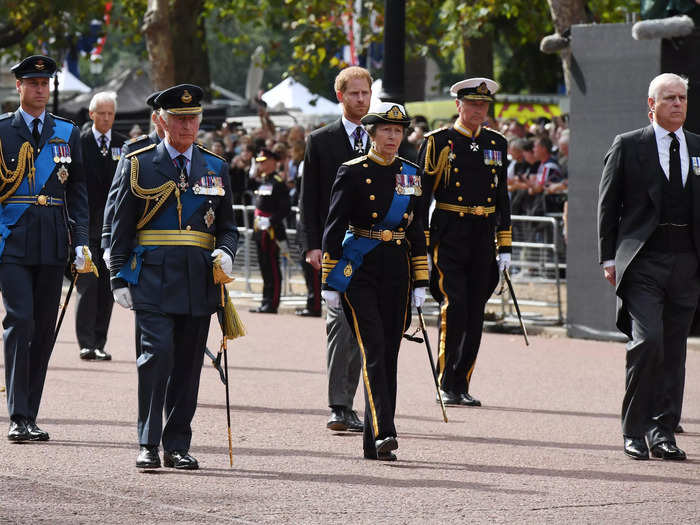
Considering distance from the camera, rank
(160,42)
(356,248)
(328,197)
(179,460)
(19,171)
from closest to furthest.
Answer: (179,460), (356,248), (19,171), (328,197), (160,42)

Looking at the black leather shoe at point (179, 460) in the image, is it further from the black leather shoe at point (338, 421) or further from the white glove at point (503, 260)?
the white glove at point (503, 260)

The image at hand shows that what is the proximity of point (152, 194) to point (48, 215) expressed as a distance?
1.37 metres

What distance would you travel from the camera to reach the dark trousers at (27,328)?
856cm

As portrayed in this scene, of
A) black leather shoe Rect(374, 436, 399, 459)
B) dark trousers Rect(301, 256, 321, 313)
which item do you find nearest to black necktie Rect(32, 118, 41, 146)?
black leather shoe Rect(374, 436, 399, 459)

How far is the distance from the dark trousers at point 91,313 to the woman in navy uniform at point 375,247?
4898mm

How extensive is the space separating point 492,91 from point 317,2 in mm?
18507

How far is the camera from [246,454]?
8266mm

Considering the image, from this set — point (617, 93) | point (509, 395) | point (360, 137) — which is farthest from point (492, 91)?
point (617, 93)

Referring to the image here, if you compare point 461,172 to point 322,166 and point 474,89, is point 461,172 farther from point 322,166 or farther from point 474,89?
point 322,166

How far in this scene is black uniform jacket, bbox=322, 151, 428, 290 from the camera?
823cm

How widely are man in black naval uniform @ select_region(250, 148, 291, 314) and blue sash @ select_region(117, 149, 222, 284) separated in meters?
9.71

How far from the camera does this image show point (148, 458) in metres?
7.58

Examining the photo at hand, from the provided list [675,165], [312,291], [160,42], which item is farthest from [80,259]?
[160,42]

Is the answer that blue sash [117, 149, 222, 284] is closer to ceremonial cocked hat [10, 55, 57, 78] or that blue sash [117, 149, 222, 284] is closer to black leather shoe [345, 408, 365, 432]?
ceremonial cocked hat [10, 55, 57, 78]
